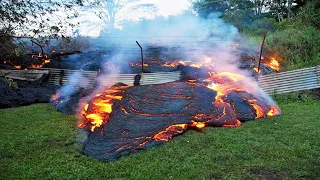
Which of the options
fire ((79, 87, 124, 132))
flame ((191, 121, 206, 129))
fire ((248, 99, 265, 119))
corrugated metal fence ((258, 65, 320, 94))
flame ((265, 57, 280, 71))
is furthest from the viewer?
flame ((265, 57, 280, 71))

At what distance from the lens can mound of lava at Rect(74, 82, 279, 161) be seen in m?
6.44

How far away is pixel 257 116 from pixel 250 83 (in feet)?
9.26

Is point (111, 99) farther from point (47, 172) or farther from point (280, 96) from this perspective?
point (280, 96)

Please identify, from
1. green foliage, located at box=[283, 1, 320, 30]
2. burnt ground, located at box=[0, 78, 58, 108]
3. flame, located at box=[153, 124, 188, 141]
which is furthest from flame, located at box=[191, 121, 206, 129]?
green foliage, located at box=[283, 1, 320, 30]

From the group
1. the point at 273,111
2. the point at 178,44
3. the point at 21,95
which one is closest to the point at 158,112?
the point at 273,111

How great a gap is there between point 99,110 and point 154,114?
161 cm

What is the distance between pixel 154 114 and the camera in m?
7.82

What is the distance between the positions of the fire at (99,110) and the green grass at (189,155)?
0.47 metres

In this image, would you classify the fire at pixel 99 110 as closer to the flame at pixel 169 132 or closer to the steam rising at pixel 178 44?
the flame at pixel 169 132

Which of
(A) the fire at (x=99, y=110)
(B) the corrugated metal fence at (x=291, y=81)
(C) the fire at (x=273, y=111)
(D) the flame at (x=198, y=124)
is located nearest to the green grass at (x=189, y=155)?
(D) the flame at (x=198, y=124)

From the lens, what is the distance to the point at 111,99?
28.4ft

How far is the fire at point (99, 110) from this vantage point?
752cm

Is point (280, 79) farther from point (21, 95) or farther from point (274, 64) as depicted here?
point (21, 95)

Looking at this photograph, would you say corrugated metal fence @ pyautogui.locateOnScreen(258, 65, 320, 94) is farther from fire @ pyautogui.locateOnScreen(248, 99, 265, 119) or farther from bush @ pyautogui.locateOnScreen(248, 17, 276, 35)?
bush @ pyautogui.locateOnScreen(248, 17, 276, 35)
